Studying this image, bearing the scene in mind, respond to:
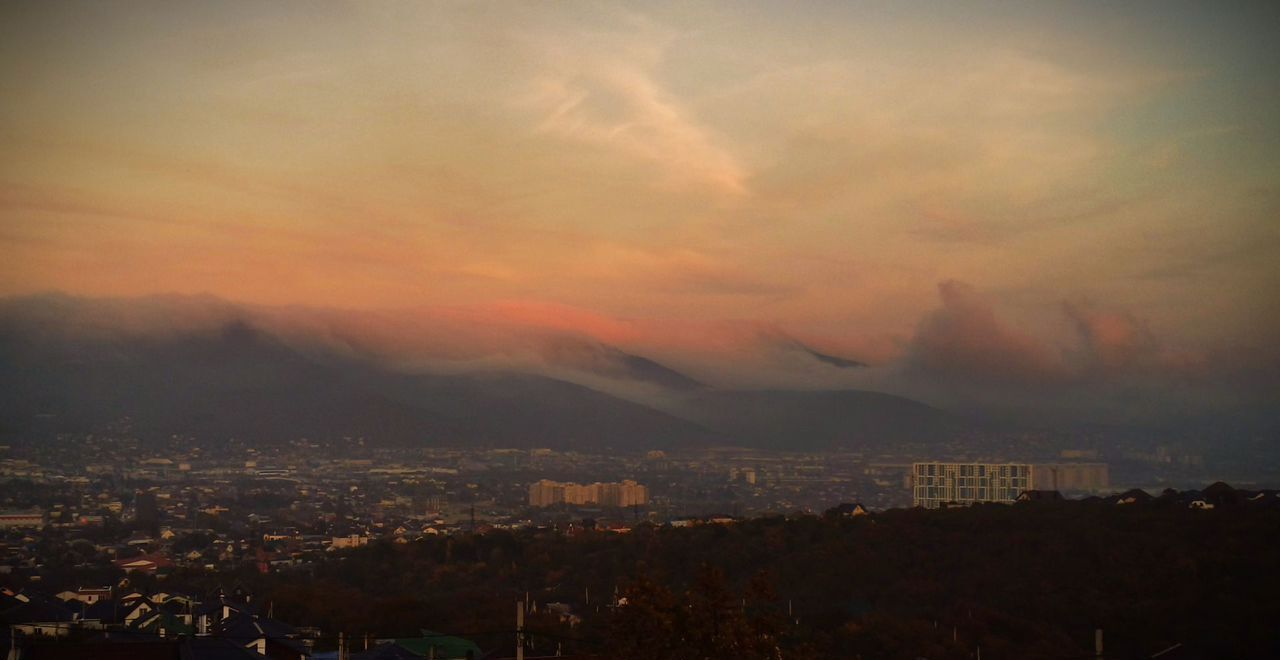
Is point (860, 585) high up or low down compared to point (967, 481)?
down

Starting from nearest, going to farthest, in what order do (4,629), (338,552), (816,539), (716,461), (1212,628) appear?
(4,629)
(1212,628)
(816,539)
(338,552)
(716,461)

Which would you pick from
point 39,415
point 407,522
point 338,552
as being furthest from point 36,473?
point 338,552

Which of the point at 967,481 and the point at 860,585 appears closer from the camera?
the point at 860,585

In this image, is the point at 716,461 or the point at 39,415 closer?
the point at 39,415

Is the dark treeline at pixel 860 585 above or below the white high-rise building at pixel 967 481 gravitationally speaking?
below

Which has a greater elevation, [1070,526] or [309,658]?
[1070,526]

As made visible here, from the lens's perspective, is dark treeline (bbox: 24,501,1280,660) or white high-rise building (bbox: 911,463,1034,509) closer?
dark treeline (bbox: 24,501,1280,660)

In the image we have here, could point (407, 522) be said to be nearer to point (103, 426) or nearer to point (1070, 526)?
point (103, 426)

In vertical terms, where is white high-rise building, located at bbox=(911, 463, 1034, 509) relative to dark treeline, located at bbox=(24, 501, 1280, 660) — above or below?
above
